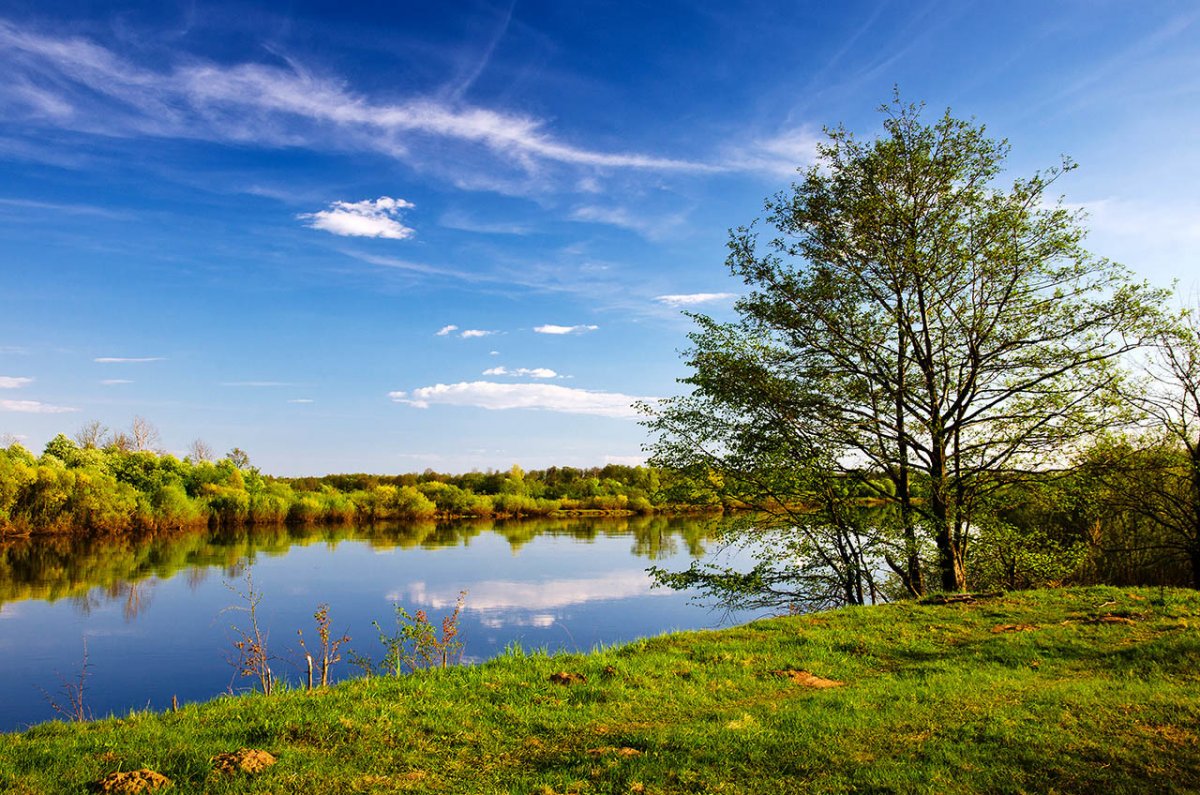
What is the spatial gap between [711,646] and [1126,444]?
12.1 metres

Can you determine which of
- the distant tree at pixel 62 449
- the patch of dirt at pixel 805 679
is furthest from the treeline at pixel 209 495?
the patch of dirt at pixel 805 679

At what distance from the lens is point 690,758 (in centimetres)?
558

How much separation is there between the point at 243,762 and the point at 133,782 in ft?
2.33

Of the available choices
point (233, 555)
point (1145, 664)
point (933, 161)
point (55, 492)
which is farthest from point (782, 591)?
point (55, 492)

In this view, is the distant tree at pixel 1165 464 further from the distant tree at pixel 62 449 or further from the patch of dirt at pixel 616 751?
the distant tree at pixel 62 449

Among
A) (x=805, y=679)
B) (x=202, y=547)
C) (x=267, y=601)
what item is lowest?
(x=267, y=601)

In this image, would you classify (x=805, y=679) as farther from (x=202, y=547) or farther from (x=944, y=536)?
(x=202, y=547)

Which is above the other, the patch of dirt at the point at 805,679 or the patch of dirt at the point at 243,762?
the patch of dirt at the point at 243,762

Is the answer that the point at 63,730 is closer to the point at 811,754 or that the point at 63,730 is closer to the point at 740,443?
the point at 811,754

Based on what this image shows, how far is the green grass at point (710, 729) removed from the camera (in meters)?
5.17

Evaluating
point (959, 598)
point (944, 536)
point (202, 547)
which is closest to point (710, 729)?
point (959, 598)

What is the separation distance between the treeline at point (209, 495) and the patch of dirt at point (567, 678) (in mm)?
Answer: 8012

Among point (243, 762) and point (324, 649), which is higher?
point (243, 762)

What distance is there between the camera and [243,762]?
5.29 metres
